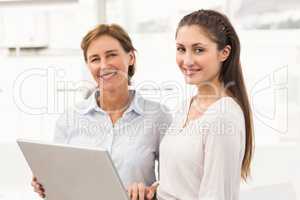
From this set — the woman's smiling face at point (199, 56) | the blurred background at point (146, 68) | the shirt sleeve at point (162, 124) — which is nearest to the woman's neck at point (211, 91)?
the woman's smiling face at point (199, 56)

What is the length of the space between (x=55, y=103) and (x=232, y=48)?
4.69ft

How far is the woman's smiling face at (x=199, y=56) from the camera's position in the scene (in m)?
1.26

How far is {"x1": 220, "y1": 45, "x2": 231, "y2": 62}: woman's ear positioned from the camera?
1.29 metres

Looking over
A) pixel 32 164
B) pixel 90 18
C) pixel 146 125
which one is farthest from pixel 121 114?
pixel 90 18

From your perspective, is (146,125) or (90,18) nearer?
(146,125)

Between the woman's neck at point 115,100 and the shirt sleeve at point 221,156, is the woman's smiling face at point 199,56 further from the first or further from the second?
the woman's neck at point 115,100

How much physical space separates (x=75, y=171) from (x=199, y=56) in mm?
494

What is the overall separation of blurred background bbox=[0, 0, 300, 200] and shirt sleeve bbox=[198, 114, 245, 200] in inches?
41.8

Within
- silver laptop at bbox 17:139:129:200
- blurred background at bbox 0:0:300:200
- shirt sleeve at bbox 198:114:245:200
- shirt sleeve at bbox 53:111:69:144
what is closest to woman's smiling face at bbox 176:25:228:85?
shirt sleeve at bbox 198:114:245:200

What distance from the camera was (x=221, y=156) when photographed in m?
1.16

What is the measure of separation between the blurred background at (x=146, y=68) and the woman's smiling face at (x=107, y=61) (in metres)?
0.66

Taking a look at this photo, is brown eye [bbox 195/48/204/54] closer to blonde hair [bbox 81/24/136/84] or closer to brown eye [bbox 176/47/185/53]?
brown eye [bbox 176/47/185/53]

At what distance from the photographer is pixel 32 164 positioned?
1328 millimetres

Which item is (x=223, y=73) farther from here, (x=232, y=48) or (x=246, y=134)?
(x=246, y=134)
